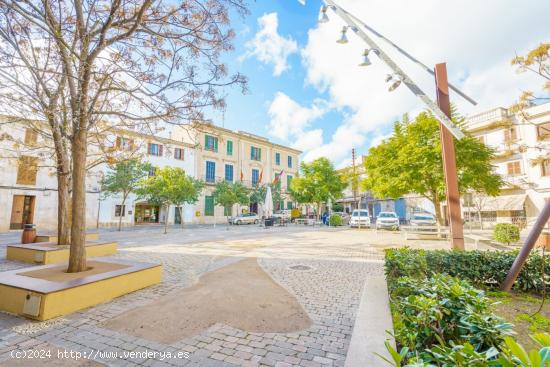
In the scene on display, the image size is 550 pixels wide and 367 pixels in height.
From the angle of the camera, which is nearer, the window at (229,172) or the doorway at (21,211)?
the doorway at (21,211)

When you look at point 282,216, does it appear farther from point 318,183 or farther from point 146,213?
point 146,213

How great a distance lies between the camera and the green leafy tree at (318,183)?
1115 inches

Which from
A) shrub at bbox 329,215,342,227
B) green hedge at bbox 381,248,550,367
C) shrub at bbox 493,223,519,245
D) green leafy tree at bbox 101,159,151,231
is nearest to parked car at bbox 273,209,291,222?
shrub at bbox 329,215,342,227

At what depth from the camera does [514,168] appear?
915 inches

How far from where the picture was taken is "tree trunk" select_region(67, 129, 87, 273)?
4977 mm

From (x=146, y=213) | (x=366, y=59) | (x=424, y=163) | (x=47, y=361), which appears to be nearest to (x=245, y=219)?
(x=146, y=213)

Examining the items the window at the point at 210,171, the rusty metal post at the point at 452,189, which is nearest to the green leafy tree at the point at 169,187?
the window at the point at 210,171

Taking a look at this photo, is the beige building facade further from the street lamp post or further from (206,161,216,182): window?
the street lamp post

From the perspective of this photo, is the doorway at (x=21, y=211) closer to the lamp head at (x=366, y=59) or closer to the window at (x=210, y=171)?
the window at (x=210, y=171)

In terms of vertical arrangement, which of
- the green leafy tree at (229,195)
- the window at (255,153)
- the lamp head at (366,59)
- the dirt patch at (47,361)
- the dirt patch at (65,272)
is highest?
the window at (255,153)

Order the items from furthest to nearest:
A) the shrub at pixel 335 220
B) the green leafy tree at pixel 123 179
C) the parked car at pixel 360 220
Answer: the shrub at pixel 335 220
the parked car at pixel 360 220
the green leafy tree at pixel 123 179

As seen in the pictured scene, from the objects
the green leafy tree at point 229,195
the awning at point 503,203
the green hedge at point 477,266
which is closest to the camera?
the green hedge at point 477,266

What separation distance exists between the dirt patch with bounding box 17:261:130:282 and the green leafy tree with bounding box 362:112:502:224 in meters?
12.9

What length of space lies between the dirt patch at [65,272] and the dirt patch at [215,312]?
4.72 feet
